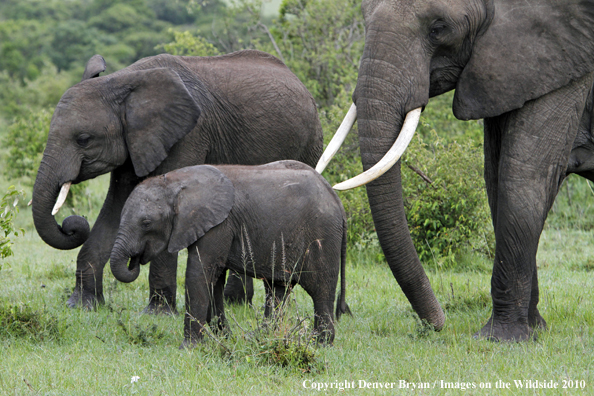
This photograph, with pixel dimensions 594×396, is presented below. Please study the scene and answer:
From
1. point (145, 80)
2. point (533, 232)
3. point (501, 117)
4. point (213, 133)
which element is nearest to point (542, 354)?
point (533, 232)

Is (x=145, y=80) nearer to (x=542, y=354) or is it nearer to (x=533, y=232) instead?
(x=533, y=232)

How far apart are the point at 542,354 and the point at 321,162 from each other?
1852mm

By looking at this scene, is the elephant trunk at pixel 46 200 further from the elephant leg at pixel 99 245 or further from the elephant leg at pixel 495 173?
the elephant leg at pixel 495 173

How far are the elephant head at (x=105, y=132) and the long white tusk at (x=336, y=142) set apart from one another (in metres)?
1.70

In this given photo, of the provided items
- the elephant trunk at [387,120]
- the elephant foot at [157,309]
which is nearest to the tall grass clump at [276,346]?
the elephant trunk at [387,120]

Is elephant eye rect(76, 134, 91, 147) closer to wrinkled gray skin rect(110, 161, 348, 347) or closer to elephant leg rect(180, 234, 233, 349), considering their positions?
wrinkled gray skin rect(110, 161, 348, 347)

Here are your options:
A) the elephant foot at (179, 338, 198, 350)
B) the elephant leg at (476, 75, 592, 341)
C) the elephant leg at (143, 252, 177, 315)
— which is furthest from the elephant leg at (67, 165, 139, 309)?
the elephant leg at (476, 75, 592, 341)

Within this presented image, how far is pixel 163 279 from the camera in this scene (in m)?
6.17

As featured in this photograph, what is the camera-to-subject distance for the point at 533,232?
5.17 metres

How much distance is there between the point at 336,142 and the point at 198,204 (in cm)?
98

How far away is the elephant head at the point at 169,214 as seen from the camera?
4879mm

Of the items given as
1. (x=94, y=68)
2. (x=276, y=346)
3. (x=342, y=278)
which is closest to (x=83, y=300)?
(x=94, y=68)

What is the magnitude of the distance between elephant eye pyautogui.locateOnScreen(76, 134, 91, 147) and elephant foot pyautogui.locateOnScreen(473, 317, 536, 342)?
3.34m

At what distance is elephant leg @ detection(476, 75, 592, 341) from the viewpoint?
507cm
